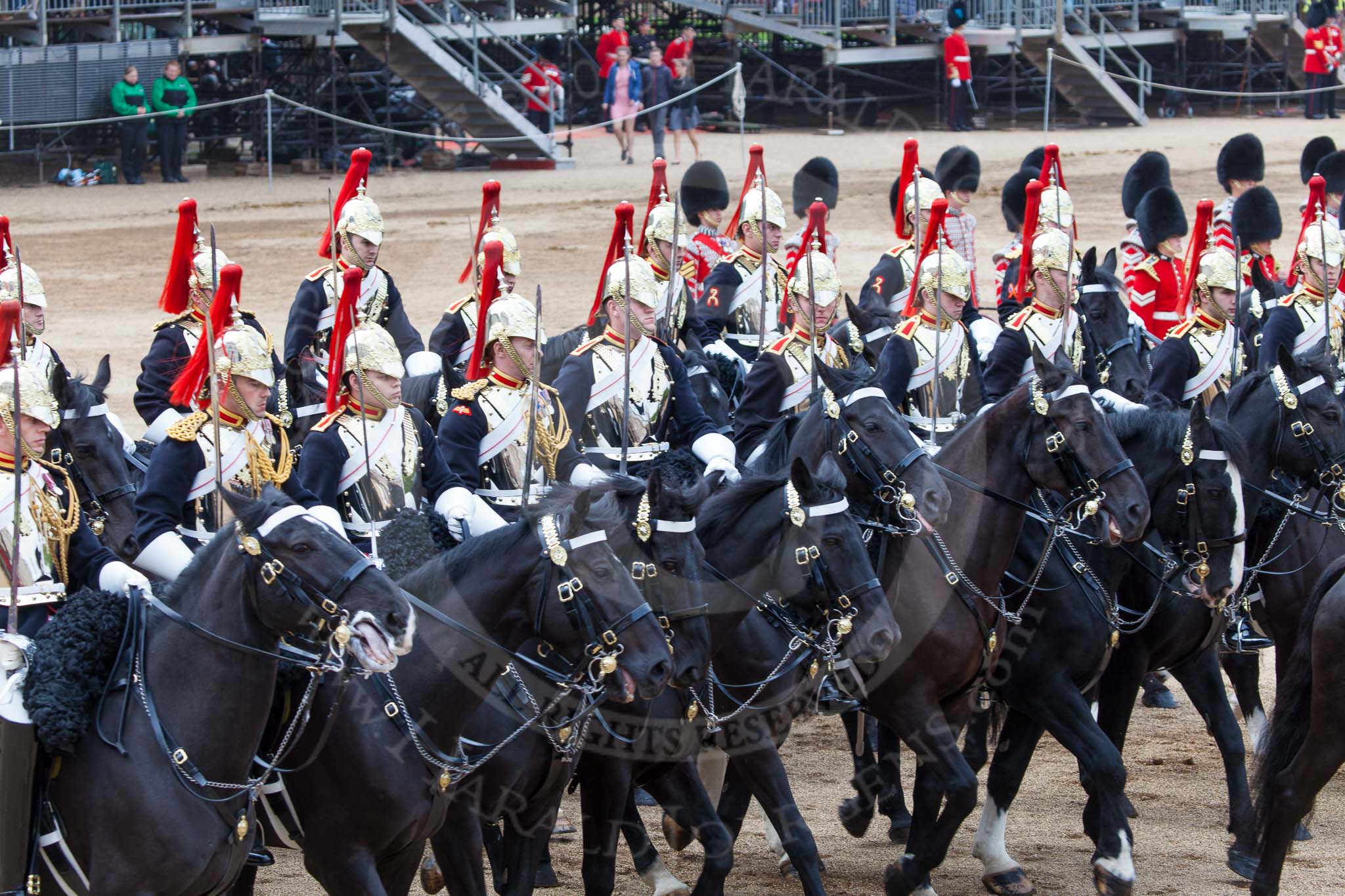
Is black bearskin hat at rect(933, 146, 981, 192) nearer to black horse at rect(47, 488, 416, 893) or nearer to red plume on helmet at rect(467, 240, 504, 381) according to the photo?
red plume on helmet at rect(467, 240, 504, 381)

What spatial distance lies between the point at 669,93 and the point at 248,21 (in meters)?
5.08

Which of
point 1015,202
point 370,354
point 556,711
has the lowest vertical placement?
point 556,711

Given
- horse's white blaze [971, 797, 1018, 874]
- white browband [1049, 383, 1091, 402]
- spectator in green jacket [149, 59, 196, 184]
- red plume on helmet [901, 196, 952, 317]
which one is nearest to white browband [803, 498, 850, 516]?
white browband [1049, 383, 1091, 402]

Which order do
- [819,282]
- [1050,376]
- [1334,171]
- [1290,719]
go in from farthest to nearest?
[1334,171] → [819,282] → [1050,376] → [1290,719]

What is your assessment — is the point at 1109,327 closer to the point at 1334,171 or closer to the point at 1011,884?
the point at 1011,884

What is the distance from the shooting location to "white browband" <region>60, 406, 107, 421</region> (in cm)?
846

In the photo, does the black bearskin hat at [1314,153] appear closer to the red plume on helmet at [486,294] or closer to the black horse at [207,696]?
the red plume on helmet at [486,294]

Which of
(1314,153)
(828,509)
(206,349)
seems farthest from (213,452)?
(1314,153)

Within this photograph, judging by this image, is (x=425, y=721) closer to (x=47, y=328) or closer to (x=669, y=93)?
(x=47, y=328)

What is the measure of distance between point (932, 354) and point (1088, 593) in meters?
1.60

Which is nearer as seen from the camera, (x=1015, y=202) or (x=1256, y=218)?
(x=1256, y=218)

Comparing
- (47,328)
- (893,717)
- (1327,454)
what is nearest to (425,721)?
(893,717)

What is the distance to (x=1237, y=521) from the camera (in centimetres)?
789

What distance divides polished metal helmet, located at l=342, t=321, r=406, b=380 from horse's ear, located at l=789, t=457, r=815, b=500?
4.51ft
